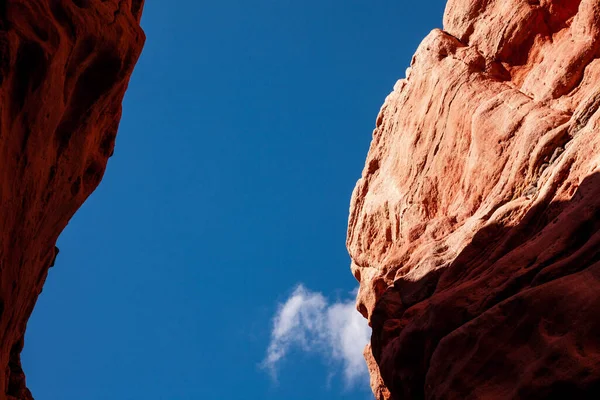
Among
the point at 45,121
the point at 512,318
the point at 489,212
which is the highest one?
the point at 489,212

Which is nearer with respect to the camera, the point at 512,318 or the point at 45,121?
the point at 512,318

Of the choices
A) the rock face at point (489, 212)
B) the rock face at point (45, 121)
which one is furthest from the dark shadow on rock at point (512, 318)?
the rock face at point (45, 121)

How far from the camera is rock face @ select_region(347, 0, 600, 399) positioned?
13391 mm

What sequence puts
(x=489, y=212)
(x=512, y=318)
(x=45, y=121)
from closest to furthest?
(x=512, y=318)
(x=45, y=121)
(x=489, y=212)

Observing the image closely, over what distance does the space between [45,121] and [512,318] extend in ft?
39.6

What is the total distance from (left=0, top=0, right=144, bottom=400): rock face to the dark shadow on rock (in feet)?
35.5

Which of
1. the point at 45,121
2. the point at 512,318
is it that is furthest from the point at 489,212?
the point at 45,121

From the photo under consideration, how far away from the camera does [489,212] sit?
1969cm

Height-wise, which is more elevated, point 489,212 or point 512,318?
point 489,212

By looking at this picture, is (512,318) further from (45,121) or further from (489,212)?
(45,121)

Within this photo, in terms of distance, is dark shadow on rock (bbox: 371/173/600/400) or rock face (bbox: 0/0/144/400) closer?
dark shadow on rock (bbox: 371/173/600/400)

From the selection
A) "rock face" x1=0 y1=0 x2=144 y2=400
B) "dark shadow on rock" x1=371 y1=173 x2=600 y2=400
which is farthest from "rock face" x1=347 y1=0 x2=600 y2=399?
"rock face" x1=0 y1=0 x2=144 y2=400

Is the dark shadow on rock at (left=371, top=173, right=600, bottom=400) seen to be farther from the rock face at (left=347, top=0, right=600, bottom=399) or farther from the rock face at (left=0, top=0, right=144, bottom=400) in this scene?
the rock face at (left=0, top=0, right=144, bottom=400)

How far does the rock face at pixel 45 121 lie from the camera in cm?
1339
